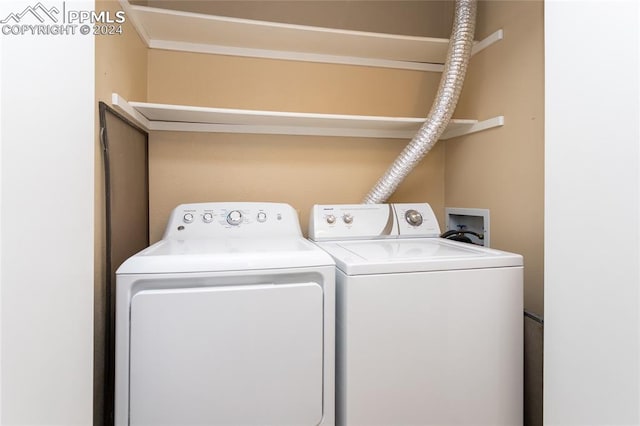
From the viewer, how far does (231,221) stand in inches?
63.0

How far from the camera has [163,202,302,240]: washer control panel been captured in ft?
5.10

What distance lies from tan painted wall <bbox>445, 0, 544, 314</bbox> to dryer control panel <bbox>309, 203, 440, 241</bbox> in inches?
13.4

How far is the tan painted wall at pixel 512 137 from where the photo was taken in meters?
1.41

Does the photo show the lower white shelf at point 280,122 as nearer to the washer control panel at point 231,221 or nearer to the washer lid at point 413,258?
the washer control panel at point 231,221

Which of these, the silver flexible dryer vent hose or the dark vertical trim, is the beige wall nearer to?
the silver flexible dryer vent hose

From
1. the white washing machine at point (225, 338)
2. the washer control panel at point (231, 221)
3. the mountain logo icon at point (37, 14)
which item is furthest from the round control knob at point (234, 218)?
the mountain logo icon at point (37, 14)

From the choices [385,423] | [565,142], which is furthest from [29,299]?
[565,142]

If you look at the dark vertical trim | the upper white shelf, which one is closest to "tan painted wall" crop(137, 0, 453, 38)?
the upper white shelf

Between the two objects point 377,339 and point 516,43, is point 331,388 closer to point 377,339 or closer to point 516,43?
point 377,339

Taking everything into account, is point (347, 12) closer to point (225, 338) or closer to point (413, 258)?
point (413, 258)

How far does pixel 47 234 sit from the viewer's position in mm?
697

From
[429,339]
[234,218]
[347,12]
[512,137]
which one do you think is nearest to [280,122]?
[234,218]

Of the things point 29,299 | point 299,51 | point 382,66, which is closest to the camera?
point 29,299

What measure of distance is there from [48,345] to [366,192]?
1.64 m
